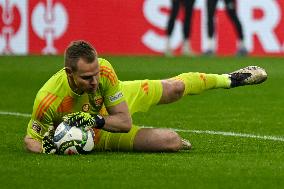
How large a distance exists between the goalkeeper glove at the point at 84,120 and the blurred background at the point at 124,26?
1346cm

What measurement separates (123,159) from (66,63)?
0.82m

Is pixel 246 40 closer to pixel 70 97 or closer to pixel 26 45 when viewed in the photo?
pixel 26 45

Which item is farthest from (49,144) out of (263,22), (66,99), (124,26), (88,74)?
(263,22)

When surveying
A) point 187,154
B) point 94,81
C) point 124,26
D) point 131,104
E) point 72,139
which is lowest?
point 124,26

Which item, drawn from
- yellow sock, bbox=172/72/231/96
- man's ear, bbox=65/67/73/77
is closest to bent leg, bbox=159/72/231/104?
yellow sock, bbox=172/72/231/96

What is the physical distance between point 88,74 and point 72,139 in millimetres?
562

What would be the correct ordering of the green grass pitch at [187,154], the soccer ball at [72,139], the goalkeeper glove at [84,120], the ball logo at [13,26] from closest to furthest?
1. the green grass pitch at [187,154]
2. the goalkeeper glove at [84,120]
3. the soccer ball at [72,139]
4. the ball logo at [13,26]

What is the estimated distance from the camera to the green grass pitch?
6.96 m

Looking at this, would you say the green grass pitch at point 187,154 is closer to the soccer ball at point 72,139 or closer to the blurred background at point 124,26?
the soccer ball at point 72,139

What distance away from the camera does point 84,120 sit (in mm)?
8039

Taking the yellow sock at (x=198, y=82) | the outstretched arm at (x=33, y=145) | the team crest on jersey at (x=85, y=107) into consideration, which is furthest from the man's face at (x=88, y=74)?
the yellow sock at (x=198, y=82)

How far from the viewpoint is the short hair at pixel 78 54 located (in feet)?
26.2

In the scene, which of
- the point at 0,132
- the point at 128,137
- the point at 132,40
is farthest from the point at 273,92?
the point at 132,40

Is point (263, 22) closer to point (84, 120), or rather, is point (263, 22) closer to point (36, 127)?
point (36, 127)
